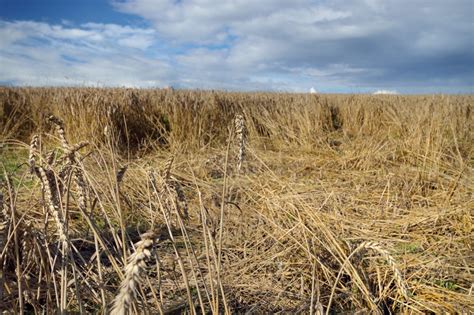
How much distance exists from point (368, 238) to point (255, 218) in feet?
2.04

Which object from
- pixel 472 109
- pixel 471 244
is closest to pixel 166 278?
pixel 471 244

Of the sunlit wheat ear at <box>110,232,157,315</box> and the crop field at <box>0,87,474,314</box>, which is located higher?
the sunlit wheat ear at <box>110,232,157,315</box>

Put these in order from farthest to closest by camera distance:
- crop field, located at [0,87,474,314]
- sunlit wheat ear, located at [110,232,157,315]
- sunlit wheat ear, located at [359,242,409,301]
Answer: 1. crop field, located at [0,87,474,314]
2. sunlit wheat ear, located at [359,242,409,301]
3. sunlit wheat ear, located at [110,232,157,315]

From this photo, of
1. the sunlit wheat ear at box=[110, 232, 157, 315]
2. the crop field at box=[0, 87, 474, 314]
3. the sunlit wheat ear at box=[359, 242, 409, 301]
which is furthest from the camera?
the crop field at box=[0, 87, 474, 314]

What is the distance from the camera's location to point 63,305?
77 centimetres

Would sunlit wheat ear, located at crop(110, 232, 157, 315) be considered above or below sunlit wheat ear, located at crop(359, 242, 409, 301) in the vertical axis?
above

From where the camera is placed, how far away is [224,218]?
94.9 inches

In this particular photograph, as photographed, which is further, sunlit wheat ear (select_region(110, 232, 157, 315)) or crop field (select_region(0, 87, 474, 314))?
crop field (select_region(0, 87, 474, 314))

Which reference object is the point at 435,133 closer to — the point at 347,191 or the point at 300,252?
the point at 347,191

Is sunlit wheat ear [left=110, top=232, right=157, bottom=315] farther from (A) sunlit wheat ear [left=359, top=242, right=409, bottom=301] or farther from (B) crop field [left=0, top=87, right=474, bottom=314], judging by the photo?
(A) sunlit wheat ear [left=359, top=242, right=409, bottom=301]

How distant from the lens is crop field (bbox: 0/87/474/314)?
93 cm

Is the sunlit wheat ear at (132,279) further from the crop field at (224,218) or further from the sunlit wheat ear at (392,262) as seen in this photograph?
the sunlit wheat ear at (392,262)

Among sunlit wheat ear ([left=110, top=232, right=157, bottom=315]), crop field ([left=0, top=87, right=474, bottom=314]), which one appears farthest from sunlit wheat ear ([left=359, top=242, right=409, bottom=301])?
sunlit wheat ear ([left=110, top=232, right=157, bottom=315])

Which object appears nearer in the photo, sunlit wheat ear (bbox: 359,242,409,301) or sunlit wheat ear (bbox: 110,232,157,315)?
sunlit wheat ear (bbox: 110,232,157,315)
